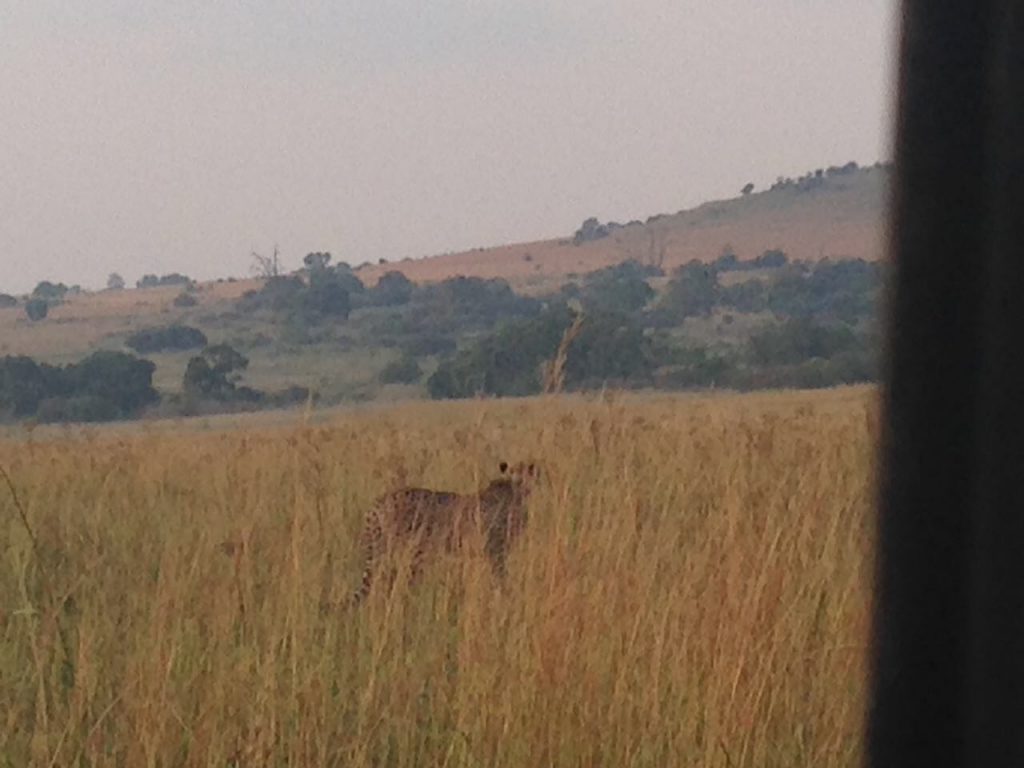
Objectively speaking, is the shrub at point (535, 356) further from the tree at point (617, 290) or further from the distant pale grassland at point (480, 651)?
the distant pale grassland at point (480, 651)

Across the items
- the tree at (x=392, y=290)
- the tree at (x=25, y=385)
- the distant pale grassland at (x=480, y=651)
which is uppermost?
the tree at (x=392, y=290)

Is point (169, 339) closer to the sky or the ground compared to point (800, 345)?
closer to the ground

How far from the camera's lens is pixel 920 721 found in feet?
9.68

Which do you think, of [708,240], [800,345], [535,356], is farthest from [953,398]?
[708,240]

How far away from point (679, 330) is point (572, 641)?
43923 millimetres

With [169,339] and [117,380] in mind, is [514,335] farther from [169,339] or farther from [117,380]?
[169,339]

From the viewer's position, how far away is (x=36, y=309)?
195 ft

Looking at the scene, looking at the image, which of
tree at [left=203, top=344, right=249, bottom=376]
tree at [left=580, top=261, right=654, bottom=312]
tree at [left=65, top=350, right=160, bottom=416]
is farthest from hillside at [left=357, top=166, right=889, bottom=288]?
tree at [left=65, top=350, right=160, bottom=416]

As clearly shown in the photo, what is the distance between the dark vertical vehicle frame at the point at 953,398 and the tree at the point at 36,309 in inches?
2270

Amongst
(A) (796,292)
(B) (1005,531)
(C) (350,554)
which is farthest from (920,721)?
(A) (796,292)

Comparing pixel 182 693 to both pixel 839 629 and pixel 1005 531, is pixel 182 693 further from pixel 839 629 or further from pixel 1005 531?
pixel 1005 531

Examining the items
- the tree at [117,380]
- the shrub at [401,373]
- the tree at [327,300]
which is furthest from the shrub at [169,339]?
the shrub at [401,373]

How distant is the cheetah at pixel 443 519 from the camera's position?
5121mm

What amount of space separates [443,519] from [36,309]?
187 feet
